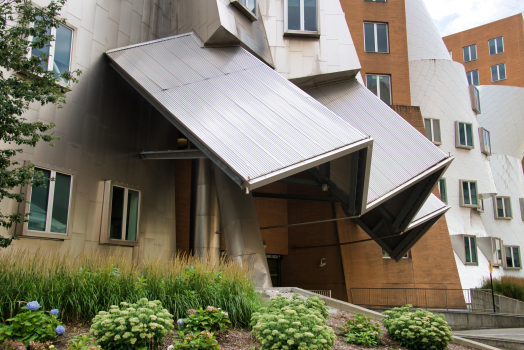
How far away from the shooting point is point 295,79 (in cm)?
1614

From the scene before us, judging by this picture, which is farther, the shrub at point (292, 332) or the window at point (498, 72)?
the window at point (498, 72)

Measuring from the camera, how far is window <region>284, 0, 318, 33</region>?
16.5 m

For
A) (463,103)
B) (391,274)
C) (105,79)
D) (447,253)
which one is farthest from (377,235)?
(463,103)

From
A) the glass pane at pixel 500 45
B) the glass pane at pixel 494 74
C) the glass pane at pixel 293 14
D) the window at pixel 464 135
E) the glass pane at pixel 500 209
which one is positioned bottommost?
the glass pane at pixel 500 209

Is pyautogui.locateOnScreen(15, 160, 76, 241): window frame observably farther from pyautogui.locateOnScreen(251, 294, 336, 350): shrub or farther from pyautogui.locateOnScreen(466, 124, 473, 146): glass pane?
pyautogui.locateOnScreen(466, 124, 473, 146): glass pane

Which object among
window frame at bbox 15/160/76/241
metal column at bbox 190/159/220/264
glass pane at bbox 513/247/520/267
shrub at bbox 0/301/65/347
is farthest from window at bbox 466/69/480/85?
shrub at bbox 0/301/65/347

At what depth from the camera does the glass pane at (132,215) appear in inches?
555

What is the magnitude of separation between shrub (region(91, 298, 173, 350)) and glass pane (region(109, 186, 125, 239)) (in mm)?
7752

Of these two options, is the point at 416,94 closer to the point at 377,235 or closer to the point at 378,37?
the point at 378,37

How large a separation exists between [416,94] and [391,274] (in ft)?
46.7

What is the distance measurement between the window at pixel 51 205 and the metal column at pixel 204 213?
17.2 feet

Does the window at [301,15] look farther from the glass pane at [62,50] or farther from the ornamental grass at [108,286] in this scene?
the ornamental grass at [108,286]

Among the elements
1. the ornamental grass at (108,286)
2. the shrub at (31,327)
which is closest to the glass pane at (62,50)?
the ornamental grass at (108,286)

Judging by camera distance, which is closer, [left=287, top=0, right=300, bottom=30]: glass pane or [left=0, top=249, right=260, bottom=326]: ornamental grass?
[left=0, top=249, right=260, bottom=326]: ornamental grass
